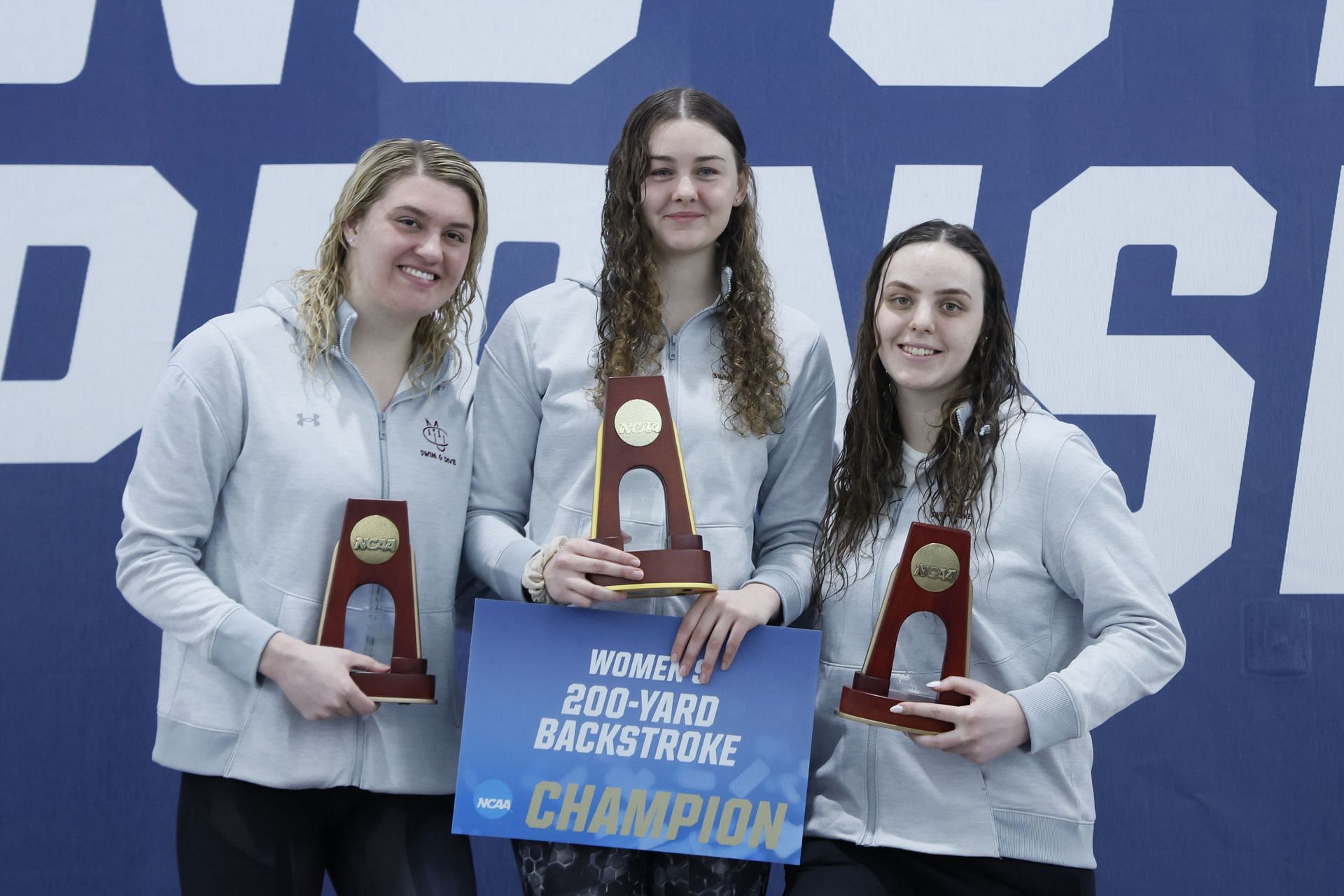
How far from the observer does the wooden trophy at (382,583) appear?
4.73 feet

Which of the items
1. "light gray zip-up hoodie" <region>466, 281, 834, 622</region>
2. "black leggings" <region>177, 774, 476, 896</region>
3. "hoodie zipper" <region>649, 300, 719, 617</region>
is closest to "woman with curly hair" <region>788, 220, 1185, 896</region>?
"light gray zip-up hoodie" <region>466, 281, 834, 622</region>

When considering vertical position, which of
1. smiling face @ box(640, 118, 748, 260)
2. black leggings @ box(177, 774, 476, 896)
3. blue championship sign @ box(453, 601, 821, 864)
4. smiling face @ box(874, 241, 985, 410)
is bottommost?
black leggings @ box(177, 774, 476, 896)

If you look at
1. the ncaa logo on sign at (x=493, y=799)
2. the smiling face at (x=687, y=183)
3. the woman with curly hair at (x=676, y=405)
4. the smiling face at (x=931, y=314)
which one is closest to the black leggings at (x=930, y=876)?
the woman with curly hair at (x=676, y=405)

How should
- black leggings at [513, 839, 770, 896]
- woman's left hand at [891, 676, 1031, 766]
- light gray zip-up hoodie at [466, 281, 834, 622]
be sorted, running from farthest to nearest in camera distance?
1. light gray zip-up hoodie at [466, 281, 834, 622]
2. black leggings at [513, 839, 770, 896]
3. woman's left hand at [891, 676, 1031, 766]

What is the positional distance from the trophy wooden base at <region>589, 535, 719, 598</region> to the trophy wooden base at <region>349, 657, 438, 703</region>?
0.28m

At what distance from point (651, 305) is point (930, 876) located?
863 millimetres

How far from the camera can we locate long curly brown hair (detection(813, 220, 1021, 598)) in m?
1.50

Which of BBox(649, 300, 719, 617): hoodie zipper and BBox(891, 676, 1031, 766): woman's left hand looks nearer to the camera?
BBox(891, 676, 1031, 766): woman's left hand

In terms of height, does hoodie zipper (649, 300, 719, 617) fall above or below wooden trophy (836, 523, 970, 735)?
above

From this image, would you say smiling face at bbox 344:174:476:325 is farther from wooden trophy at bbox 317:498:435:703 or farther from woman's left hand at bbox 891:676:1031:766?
woman's left hand at bbox 891:676:1031:766

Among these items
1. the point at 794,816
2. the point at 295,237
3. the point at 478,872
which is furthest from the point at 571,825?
the point at 295,237

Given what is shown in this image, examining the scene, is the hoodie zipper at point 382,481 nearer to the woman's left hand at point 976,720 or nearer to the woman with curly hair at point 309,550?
the woman with curly hair at point 309,550

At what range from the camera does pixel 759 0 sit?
237 cm

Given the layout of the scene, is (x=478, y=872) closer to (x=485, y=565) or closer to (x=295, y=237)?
(x=485, y=565)
